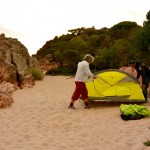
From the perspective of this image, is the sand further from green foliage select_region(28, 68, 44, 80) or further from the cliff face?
green foliage select_region(28, 68, 44, 80)

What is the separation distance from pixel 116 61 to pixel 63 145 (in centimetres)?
2341

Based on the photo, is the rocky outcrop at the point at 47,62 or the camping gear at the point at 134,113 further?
the rocky outcrop at the point at 47,62

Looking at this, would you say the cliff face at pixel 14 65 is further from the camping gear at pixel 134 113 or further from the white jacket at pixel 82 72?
the camping gear at pixel 134 113

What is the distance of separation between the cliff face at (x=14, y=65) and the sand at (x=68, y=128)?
Answer: 549 centimetres

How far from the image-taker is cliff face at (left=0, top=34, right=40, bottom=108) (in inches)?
789

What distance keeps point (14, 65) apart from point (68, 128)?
498 inches

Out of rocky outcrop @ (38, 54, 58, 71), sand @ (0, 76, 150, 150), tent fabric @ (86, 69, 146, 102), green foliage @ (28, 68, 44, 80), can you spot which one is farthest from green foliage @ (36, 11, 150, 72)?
sand @ (0, 76, 150, 150)

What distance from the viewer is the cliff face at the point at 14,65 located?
789 inches

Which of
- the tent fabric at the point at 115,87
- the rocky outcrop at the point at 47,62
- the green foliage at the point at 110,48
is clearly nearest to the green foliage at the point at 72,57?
the green foliage at the point at 110,48

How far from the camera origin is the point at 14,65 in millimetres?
22062

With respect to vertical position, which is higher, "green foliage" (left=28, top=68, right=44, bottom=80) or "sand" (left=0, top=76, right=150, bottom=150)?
"green foliage" (left=28, top=68, right=44, bottom=80)

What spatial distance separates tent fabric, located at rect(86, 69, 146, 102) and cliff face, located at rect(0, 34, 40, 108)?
5540 millimetres

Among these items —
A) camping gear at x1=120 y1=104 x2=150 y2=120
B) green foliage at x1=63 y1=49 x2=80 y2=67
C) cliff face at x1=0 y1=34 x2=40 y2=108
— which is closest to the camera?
camping gear at x1=120 y1=104 x2=150 y2=120

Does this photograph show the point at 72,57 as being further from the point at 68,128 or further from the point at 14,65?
the point at 68,128
